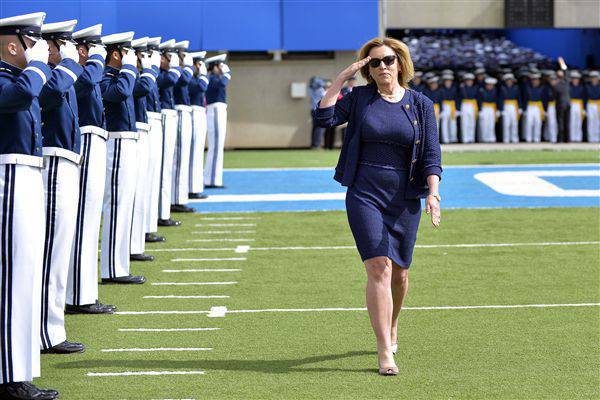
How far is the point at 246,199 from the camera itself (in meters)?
16.7

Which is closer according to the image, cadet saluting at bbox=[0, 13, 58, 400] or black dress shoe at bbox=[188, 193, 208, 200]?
cadet saluting at bbox=[0, 13, 58, 400]

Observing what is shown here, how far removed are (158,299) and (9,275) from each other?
3.07 meters

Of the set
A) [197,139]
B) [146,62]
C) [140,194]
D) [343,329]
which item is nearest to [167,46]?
[146,62]

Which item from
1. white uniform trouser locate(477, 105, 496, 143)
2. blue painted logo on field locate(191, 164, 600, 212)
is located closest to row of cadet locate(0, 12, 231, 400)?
blue painted logo on field locate(191, 164, 600, 212)

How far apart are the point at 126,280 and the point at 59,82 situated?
3.34 m

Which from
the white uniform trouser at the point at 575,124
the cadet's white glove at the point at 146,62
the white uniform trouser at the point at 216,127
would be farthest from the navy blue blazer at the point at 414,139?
the white uniform trouser at the point at 575,124

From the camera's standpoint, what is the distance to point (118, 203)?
394 inches

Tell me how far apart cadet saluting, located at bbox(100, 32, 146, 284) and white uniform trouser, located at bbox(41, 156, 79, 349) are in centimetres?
229

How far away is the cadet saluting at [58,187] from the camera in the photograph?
289 inches

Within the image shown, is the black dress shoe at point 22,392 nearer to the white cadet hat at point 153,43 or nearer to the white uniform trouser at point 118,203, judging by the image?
the white uniform trouser at point 118,203

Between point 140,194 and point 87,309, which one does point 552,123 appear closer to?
point 140,194

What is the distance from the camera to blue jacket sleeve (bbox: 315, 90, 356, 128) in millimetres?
6867

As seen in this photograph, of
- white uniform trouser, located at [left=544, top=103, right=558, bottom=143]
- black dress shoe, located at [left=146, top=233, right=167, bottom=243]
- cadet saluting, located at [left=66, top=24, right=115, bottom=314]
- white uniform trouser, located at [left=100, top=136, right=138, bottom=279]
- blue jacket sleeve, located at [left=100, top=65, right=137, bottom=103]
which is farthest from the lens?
white uniform trouser, located at [left=544, top=103, right=558, bottom=143]

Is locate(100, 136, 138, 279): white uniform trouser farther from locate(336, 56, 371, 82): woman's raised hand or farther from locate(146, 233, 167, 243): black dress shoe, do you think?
locate(336, 56, 371, 82): woman's raised hand
